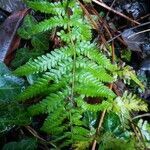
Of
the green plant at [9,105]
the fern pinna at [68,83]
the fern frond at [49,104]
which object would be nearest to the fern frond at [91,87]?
the fern pinna at [68,83]

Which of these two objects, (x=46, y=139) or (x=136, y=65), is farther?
(x=136, y=65)

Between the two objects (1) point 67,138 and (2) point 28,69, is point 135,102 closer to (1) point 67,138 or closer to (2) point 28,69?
(1) point 67,138

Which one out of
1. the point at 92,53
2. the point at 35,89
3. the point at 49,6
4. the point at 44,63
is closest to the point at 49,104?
the point at 35,89

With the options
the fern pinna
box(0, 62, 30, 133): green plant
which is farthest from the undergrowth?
box(0, 62, 30, 133): green plant

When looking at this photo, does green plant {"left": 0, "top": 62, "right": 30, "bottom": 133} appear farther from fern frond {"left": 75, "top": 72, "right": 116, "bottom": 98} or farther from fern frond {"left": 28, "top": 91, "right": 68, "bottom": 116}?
fern frond {"left": 75, "top": 72, "right": 116, "bottom": 98}

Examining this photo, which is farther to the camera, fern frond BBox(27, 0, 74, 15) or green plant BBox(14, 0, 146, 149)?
fern frond BBox(27, 0, 74, 15)

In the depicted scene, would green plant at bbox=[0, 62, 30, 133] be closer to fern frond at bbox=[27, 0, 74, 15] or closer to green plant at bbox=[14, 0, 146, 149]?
green plant at bbox=[14, 0, 146, 149]

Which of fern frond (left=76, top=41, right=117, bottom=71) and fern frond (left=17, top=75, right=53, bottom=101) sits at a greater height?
fern frond (left=76, top=41, right=117, bottom=71)

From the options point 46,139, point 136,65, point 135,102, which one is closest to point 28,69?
point 46,139

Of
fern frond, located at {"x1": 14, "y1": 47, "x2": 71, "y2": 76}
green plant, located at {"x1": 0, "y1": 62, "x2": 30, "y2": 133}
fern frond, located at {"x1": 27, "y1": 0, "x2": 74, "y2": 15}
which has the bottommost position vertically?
green plant, located at {"x1": 0, "y1": 62, "x2": 30, "y2": 133}
